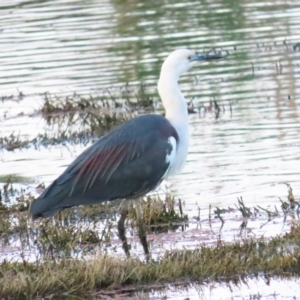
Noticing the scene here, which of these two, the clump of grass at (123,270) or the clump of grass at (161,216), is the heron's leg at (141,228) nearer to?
the clump of grass at (161,216)

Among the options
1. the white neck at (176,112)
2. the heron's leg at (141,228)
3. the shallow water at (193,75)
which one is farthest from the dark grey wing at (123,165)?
the shallow water at (193,75)

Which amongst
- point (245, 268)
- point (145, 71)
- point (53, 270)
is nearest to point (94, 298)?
point (53, 270)

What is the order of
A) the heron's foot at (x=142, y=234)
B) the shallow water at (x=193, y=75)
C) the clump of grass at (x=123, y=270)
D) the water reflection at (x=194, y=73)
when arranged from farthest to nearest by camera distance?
the water reflection at (x=194, y=73) → the shallow water at (x=193, y=75) → the heron's foot at (x=142, y=234) → the clump of grass at (x=123, y=270)

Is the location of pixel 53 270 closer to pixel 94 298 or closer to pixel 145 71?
pixel 94 298

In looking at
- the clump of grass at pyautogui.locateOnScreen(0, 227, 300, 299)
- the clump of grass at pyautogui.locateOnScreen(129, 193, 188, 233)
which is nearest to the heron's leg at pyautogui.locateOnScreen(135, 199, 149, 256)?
the clump of grass at pyautogui.locateOnScreen(129, 193, 188, 233)

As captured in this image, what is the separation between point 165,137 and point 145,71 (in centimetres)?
845

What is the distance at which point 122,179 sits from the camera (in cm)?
827

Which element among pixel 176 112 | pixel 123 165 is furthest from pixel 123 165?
pixel 176 112

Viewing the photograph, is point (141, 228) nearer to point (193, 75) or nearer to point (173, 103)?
point (173, 103)

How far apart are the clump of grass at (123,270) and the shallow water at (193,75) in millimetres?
1184

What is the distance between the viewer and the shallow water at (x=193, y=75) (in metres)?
10.6

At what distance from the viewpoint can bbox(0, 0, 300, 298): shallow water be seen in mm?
10602

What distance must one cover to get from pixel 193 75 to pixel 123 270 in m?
9.74

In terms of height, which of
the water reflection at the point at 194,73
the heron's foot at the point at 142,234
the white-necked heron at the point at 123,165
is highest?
the white-necked heron at the point at 123,165
